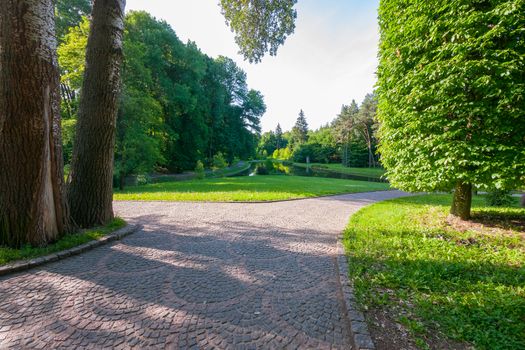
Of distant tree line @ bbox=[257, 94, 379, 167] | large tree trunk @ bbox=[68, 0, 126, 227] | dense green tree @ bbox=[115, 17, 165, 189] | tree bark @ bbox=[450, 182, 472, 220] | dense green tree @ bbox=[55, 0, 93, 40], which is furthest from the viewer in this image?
distant tree line @ bbox=[257, 94, 379, 167]

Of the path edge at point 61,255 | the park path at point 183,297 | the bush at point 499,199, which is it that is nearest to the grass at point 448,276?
the park path at point 183,297

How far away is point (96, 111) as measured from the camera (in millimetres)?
5164

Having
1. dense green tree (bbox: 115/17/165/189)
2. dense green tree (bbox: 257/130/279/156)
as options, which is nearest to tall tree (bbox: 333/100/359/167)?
dense green tree (bbox: 115/17/165/189)

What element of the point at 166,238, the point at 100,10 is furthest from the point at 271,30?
the point at 166,238

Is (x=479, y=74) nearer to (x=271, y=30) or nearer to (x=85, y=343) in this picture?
(x=271, y=30)

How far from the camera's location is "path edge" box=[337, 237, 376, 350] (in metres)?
2.18

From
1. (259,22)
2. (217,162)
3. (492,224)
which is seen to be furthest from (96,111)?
(217,162)

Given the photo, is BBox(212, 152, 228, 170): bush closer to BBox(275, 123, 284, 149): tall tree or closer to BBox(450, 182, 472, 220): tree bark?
BBox(450, 182, 472, 220): tree bark

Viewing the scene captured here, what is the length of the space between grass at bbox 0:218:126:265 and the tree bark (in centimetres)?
921

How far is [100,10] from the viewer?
5.07m

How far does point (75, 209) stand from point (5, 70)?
3.03 m

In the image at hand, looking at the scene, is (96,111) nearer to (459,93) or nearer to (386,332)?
(386,332)

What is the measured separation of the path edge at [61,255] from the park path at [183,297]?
→ 122mm

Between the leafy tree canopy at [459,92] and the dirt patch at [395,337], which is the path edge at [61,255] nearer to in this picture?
the dirt patch at [395,337]
